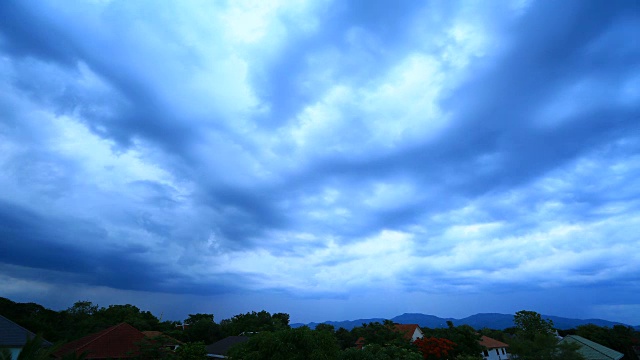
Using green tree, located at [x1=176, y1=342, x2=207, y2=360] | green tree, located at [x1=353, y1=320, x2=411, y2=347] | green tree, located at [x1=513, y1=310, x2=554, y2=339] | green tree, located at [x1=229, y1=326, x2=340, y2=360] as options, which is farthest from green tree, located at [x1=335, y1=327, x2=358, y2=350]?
green tree, located at [x1=229, y1=326, x2=340, y2=360]

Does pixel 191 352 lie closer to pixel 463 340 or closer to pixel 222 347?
pixel 222 347

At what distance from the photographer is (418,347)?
4109 cm

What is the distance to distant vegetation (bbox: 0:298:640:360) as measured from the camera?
→ 21.1 metres

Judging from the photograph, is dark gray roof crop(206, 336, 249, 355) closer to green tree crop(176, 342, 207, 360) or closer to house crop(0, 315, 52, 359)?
green tree crop(176, 342, 207, 360)

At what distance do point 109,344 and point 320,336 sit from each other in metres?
31.6

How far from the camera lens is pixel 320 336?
Result: 844 inches

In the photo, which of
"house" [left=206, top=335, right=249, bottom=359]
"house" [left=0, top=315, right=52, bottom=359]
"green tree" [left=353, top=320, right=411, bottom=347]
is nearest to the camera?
"house" [left=0, top=315, right=52, bottom=359]

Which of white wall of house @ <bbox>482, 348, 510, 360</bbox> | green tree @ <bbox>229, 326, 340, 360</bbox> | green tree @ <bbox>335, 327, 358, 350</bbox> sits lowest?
white wall of house @ <bbox>482, 348, 510, 360</bbox>

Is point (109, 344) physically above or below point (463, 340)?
below

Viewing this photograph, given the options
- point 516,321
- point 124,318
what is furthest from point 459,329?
point 124,318

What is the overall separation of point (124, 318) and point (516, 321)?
272ft

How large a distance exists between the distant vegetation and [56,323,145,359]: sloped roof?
13.5 ft

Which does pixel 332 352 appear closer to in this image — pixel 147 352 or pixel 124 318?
pixel 147 352

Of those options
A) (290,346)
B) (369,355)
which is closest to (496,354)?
(369,355)
